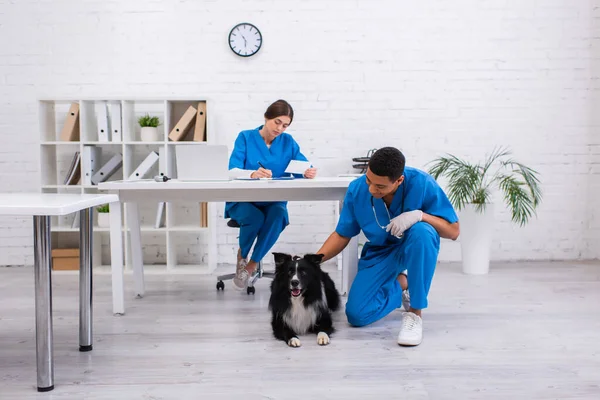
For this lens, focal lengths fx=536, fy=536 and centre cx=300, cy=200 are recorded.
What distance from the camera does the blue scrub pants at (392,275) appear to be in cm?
236

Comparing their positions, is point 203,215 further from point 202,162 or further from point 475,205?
point 475,205

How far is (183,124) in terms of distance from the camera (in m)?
3.96

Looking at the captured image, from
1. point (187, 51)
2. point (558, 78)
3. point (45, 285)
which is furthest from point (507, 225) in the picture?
point (45, 285)

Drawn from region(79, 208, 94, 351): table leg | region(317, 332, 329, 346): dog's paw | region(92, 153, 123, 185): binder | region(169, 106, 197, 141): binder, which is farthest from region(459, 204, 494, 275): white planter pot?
region(79, 208, 94, 351): table leg

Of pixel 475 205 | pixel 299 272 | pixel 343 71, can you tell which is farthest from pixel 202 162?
pixel 475 205

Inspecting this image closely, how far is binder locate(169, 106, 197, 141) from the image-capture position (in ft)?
13.0

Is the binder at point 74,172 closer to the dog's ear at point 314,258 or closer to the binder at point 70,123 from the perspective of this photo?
the binder at point 70,123

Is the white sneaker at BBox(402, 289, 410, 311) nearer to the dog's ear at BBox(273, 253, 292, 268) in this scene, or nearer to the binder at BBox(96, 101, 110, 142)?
the dog's ear at BBox(273, 253, 292, 268)

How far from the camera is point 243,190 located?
2811mm

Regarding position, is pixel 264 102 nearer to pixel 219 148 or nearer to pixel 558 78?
pixel 219 148

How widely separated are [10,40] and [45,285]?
3.22 metres

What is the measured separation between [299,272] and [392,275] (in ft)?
1.70

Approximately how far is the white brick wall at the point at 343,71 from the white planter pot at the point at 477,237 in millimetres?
639

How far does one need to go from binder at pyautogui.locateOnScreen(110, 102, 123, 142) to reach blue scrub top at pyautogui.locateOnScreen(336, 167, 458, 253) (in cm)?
215
